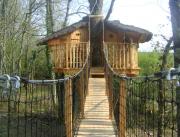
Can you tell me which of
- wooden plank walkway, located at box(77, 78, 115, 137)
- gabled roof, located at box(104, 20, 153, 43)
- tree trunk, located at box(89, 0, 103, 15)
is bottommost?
wooden plank walkway, located at box(77, 78, 115, 137)

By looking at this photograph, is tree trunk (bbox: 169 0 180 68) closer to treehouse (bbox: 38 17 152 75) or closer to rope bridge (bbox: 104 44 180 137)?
rope bridge (bbox: 104 44 180 137)

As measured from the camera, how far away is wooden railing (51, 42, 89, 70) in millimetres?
18672

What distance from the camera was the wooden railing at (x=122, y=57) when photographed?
1875 cm

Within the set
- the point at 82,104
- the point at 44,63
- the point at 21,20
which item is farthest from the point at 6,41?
the point at 82,104

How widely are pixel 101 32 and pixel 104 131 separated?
34.7ft

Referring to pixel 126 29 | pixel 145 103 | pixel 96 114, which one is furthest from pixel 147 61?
pixel 145 103

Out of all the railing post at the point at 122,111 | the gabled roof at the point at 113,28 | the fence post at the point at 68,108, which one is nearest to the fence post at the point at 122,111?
the railing post at the point at 122,111

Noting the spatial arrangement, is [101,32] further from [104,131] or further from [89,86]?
[104,131]

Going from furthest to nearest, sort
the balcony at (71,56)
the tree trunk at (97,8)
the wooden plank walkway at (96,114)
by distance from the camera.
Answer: the tree trunk at (97,8) < the balcony at (71,56) < the wooden plank walkway at (96,114)

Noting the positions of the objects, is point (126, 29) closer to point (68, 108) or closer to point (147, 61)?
point (68, 108)

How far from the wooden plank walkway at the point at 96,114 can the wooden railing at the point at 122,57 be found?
2.76 m

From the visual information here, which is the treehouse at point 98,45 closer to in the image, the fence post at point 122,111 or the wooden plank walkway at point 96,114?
the wooden plank walkway at point 96,114

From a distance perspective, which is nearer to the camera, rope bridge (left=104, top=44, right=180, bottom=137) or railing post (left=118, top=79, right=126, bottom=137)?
rope bridge (left=104, top=44, right=180, bottom=137)

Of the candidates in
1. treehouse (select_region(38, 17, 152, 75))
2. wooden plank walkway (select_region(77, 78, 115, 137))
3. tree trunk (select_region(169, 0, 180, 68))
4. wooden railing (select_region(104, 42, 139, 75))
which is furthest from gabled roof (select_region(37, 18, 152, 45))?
tree trunk (select_region(169, 0, 180, 68))
